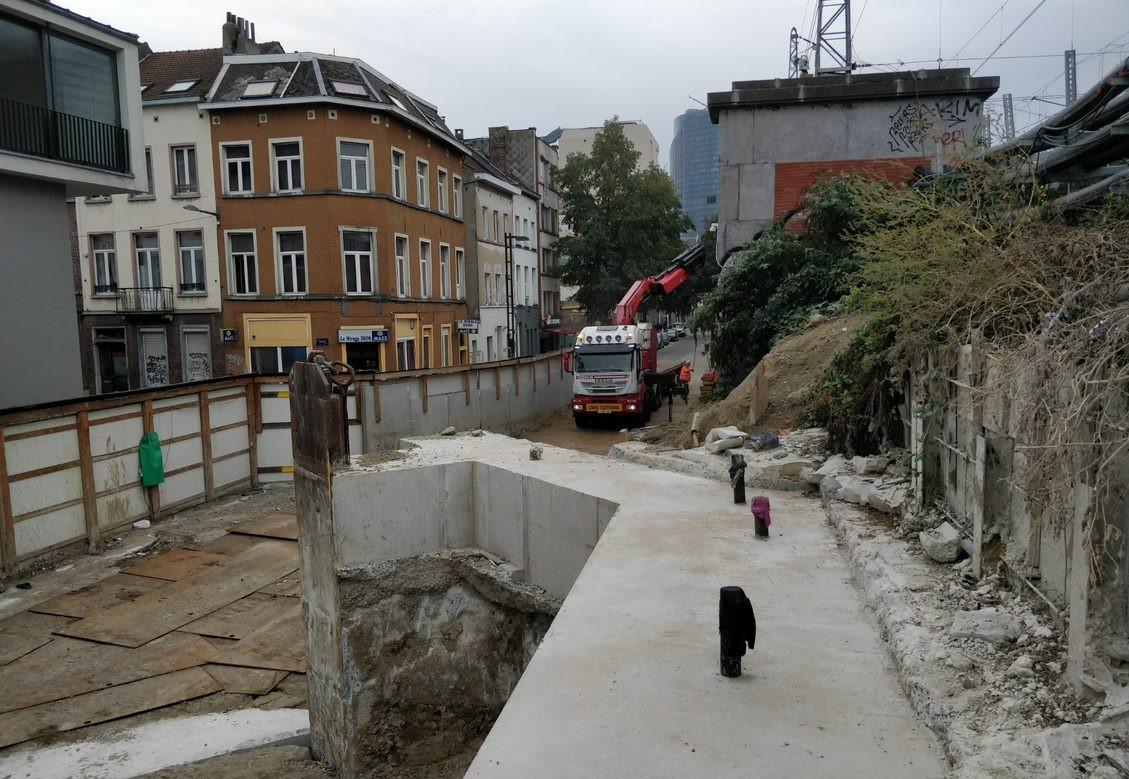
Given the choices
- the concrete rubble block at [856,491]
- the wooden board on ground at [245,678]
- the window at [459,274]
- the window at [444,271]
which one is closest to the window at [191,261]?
the window at [444,271]

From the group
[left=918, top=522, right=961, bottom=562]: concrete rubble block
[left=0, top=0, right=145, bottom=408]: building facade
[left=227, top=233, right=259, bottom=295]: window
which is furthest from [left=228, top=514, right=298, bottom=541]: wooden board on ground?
[left=227, top=233, right=259, bottom=295]: window

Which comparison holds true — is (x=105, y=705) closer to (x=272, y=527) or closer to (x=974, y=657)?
(x=272, y=527)

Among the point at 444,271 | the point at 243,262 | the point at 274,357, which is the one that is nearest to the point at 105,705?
the point at 274,357

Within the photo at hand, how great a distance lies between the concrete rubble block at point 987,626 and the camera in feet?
13.4

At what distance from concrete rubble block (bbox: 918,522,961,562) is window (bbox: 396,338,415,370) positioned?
70.7 feet

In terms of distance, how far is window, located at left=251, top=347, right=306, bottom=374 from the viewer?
80.7ft

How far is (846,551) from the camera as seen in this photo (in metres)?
6.27

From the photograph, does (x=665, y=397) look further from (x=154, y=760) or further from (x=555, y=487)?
(x=154, y=760)

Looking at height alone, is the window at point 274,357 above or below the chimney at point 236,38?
below

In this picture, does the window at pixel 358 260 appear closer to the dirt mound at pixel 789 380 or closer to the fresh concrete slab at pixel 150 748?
the dirt mound at pixel 789 380

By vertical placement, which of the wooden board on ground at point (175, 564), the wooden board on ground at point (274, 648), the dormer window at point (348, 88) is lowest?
the wooden board on ground at point (274, 648)

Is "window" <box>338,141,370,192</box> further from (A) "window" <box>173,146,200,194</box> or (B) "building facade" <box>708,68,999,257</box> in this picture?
(B) "building facade" <box>708,68,999,257</box>

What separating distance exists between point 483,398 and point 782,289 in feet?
26.3

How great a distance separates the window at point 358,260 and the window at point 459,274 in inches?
255
